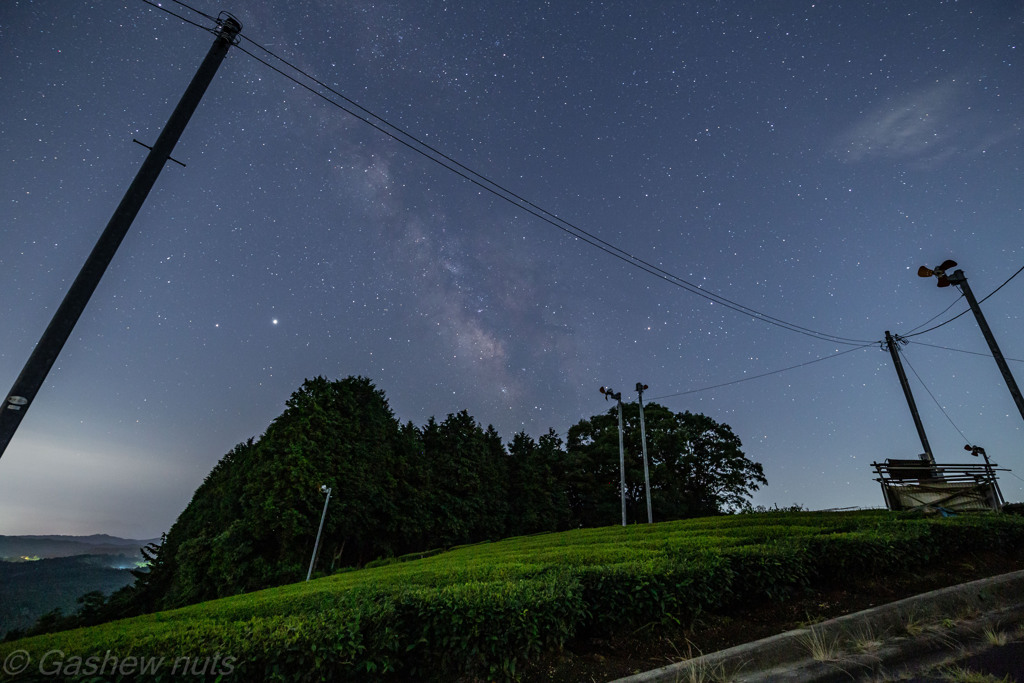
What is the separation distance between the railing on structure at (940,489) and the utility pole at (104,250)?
1869 centimetres

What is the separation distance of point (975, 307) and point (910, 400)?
10647 millimetres

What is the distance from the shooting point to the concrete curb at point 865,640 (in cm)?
360

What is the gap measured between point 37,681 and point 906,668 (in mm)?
6938

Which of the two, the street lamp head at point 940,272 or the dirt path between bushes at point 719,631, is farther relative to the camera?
the street lamp head at point 940,272

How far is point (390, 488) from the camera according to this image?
29984 millimetres

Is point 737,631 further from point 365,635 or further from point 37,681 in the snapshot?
point 37,681

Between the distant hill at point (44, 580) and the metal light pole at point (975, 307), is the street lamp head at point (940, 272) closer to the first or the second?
the metal light pole at point (975, 307)

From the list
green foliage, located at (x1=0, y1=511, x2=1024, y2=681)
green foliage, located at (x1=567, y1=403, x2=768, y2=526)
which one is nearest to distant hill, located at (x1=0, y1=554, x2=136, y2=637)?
green foliage, located at (x1=567, y1=403, x2=768, y2=526)

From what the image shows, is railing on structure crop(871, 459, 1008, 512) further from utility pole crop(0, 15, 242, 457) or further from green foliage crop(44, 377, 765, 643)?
green foliage crop(44, 377, 765, 643)

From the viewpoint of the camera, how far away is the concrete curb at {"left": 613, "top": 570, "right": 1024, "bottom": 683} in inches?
142

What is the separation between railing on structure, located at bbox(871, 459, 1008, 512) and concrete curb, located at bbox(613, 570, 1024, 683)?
9.73 m

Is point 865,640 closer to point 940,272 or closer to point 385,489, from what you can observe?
point 940,272

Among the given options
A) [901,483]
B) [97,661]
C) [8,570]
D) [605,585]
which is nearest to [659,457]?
[901,483]

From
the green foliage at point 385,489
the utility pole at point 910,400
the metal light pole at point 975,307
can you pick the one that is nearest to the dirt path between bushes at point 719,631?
A: the metal light pole at point 975,307
